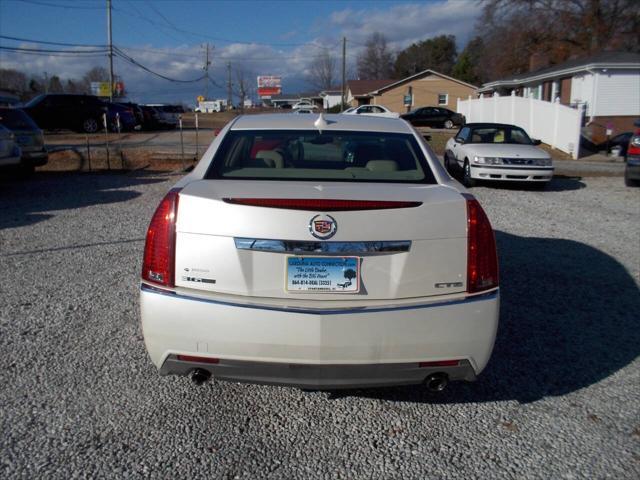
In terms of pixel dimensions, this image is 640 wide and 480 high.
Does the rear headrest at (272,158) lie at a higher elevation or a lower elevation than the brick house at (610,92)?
lower

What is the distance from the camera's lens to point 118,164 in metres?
16.9

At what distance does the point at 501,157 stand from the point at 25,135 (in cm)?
1050

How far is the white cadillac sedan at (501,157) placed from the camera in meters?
12.5

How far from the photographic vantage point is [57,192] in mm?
11867

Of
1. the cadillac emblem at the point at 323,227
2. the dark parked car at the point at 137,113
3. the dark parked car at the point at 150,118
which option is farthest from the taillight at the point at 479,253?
the dark parked car at the point at 150,118

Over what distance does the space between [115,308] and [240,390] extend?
1.87 meters

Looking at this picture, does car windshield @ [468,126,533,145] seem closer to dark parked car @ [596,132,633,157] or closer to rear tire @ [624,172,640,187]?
rear tire @ [624,172,640,187]

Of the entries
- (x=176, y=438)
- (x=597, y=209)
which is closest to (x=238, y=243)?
(x=176, y=438)

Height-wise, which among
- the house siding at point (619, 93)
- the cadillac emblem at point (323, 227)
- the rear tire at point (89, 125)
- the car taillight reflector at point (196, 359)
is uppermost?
the house siding at point (619, 93)

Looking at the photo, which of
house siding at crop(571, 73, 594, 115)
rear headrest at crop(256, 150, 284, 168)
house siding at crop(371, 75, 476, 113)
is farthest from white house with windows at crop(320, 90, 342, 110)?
rear headrest at crop(256, 150, 284, 168)

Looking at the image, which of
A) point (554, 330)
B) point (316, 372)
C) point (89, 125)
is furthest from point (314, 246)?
point (89, 125)

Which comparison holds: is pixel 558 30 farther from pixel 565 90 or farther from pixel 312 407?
pixel 312 407

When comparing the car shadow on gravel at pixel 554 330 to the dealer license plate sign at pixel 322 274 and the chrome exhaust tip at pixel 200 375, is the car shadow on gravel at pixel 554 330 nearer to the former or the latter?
the chrome exhaust tip at pixel 200 375

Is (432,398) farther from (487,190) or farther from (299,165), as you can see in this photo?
(487,190)
